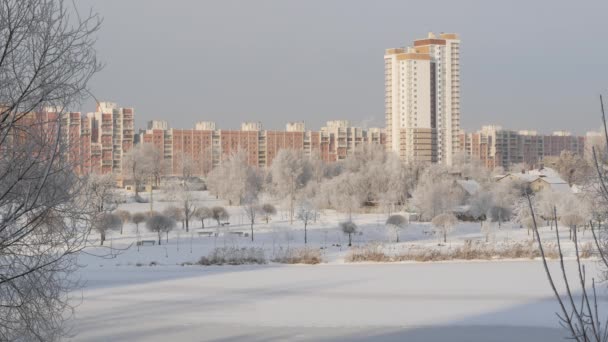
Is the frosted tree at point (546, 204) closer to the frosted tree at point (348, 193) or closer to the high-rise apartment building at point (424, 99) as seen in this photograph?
the frosted tree at point (348, 193)

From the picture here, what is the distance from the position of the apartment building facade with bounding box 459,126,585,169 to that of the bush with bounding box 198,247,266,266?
8422 cm

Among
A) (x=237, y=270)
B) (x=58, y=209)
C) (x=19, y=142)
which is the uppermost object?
(x=19, y=142)

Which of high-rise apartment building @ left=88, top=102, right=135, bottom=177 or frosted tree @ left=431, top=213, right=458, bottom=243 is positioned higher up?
high-rise apartment building @ left=88, top=102, right=135, bottom=177

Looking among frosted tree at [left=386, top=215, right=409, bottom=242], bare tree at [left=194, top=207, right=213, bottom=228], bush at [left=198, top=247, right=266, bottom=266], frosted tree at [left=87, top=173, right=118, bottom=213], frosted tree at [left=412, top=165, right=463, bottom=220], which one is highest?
frosted tree at [left=87, top=173, right=118, bottom=213]

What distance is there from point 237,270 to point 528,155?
10210 cm

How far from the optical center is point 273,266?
22.4 metres

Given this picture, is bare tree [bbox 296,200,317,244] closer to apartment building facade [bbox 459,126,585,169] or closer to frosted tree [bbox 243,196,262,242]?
frosted tree [bbox 243,196,262,242]

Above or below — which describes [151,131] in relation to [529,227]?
above

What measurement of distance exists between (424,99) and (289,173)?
3075cm

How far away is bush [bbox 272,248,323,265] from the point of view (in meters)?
23.3

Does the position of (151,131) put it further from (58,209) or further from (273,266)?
(58,209)

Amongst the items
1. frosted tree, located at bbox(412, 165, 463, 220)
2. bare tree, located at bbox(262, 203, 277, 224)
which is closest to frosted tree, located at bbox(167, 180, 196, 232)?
bare tree, located at bbox(262, 203, 277, 224)

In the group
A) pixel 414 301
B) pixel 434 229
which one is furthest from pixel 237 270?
pixel 434 229

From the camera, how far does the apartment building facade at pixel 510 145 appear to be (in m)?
108
